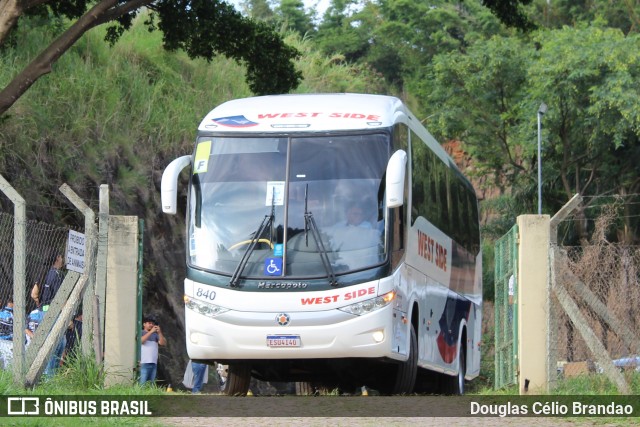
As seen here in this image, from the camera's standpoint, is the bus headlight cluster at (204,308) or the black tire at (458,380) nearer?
the bus headlight cluster at (204,308)

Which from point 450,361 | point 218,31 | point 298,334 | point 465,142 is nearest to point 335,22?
point 465,142

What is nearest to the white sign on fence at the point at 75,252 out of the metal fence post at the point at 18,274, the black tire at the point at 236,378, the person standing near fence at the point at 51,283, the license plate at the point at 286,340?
the person standing near fence at the point at 51,283

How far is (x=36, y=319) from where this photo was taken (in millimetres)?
15258

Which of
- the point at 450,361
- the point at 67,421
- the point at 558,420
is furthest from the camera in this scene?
the point at 450,361

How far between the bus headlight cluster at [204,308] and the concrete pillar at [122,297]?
1.79 m

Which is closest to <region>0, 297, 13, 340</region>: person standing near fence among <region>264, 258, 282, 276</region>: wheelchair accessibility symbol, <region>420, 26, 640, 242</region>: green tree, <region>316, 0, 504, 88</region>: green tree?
<region>264, 258, 282, 276</region>: wheelchair accessibility symbol

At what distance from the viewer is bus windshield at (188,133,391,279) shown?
1358 centimetres

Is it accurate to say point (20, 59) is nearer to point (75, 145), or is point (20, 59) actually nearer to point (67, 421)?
point (75, 145)

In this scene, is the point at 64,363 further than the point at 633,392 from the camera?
Yes

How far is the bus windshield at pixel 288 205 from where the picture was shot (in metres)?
13.6

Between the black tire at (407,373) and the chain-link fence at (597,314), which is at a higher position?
the chain-link fence at (597,314)

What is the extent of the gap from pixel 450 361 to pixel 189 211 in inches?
221

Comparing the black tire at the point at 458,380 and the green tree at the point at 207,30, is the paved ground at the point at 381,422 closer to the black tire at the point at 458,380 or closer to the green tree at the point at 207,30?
the black tire at the point at 458,380

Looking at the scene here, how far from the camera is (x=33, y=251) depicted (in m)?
14.8
